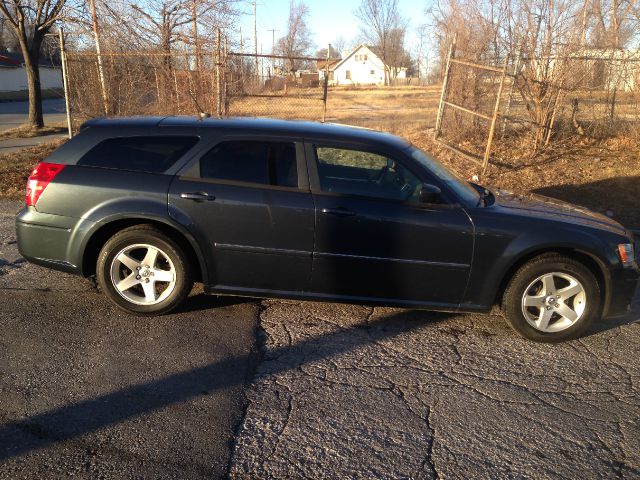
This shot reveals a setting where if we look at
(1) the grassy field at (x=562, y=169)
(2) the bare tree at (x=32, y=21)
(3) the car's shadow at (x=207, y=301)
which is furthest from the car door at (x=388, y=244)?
(2) the bare tree at (x=32, y=21)

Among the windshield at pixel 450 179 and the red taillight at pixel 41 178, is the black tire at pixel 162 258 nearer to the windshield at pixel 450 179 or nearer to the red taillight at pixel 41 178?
the red taillight at pixel 41 178

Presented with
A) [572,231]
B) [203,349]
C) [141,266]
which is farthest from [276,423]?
[572,231]

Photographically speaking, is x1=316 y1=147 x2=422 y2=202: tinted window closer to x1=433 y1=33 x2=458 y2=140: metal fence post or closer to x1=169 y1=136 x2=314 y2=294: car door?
x1=169 y1=136 x2=314 y2=294: car door

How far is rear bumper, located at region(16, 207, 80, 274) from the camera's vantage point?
4.44 m

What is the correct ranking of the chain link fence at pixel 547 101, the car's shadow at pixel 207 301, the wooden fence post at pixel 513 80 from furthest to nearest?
the chain link fence at pixel 547 101 → the wooden fence post at pixel 513 80 → the car's shadow at pixel 207 301

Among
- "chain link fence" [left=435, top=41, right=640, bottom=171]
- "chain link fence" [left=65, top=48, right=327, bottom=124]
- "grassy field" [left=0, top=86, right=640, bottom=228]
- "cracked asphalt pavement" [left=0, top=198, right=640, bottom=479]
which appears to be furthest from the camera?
"chain link fence" [left=65, top=48, right=327, bottom=124]

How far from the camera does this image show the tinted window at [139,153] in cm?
447

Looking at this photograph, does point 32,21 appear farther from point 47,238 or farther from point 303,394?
point 303,394

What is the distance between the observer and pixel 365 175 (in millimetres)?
4828

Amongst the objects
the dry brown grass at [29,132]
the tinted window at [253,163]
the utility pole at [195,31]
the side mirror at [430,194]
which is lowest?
the dry brown grass at [29,132]

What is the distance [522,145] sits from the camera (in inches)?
438

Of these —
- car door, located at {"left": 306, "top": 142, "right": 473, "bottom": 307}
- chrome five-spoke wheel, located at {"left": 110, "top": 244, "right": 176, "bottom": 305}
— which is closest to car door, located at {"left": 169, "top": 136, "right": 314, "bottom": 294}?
car door, located at {"left": 306, "top": 142, "right": 473, "bottom": 307}

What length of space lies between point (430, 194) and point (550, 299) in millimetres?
1274

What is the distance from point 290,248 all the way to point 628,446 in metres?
2.58
